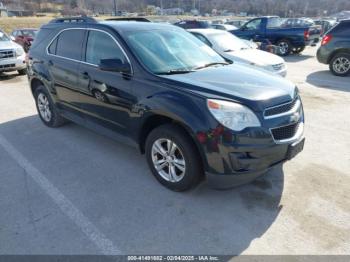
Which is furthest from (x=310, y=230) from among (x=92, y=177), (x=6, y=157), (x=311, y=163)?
(x=6, y=157)

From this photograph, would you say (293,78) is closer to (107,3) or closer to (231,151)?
(231,151)

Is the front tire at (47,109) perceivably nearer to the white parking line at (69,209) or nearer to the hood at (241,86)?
the white parking line at (69,209)

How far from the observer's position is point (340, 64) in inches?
375

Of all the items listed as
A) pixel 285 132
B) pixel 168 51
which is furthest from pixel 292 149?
pixel 168 51

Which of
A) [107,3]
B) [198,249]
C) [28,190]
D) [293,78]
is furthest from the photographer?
[107,3]

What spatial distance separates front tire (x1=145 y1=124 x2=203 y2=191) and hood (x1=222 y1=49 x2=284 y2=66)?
474cm

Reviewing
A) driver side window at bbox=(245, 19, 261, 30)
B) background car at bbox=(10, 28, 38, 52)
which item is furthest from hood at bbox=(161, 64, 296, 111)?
background car at bbox=(10, 28, 38, 52)

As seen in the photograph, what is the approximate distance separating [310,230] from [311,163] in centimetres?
140

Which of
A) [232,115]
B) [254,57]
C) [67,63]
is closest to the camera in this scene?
[232,115]

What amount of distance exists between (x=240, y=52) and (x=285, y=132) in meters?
5.39

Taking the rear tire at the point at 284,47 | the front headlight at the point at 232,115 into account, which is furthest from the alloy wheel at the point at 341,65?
the front headlight at the point at 232,115

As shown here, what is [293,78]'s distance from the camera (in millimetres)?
9391

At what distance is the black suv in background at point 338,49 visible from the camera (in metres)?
9.35

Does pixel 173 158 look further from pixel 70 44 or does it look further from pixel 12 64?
pixel 12 64
